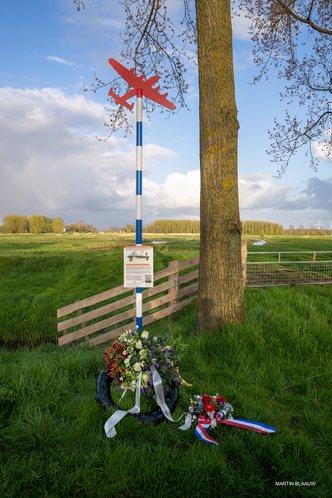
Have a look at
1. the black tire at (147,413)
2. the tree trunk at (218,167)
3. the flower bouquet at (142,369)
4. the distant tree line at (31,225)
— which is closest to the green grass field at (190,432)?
the black tire at (147,413)

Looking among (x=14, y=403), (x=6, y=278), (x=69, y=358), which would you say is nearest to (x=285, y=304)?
(x=69, y=358)

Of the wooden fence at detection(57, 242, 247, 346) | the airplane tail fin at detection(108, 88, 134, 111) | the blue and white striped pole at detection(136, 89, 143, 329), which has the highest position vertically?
the airplane tail fin at detection(108, 88, 134, 111)

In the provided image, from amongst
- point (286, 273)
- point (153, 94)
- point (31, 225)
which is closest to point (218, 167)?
point (153, 94)

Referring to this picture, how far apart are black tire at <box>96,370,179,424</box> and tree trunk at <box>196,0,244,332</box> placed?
2.63 meters

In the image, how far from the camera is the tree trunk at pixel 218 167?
7.04 metres

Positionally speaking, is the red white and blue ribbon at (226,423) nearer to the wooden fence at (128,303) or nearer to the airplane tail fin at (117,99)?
the airplane tail fin at (117,99)

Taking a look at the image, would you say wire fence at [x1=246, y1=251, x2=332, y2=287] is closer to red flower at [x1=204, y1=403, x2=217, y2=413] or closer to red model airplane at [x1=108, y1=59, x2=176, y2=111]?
red model airplane at [x1=108, y1=59, x2=176, y2=111]

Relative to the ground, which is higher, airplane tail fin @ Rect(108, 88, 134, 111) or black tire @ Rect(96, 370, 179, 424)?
airplane tail fin @ Rect(108, 88, 134, 111)

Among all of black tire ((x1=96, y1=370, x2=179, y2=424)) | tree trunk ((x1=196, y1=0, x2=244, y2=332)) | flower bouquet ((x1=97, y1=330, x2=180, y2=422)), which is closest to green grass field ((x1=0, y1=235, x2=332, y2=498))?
black tire ((x1=96, y1=370, x2=179, y2=424))

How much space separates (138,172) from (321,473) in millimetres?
3971

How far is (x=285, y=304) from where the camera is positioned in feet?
31.6

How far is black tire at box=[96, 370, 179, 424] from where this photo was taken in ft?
14.8

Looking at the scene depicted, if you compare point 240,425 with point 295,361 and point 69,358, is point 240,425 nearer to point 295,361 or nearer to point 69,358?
point 295,361

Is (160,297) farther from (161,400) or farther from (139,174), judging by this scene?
(161,400)
